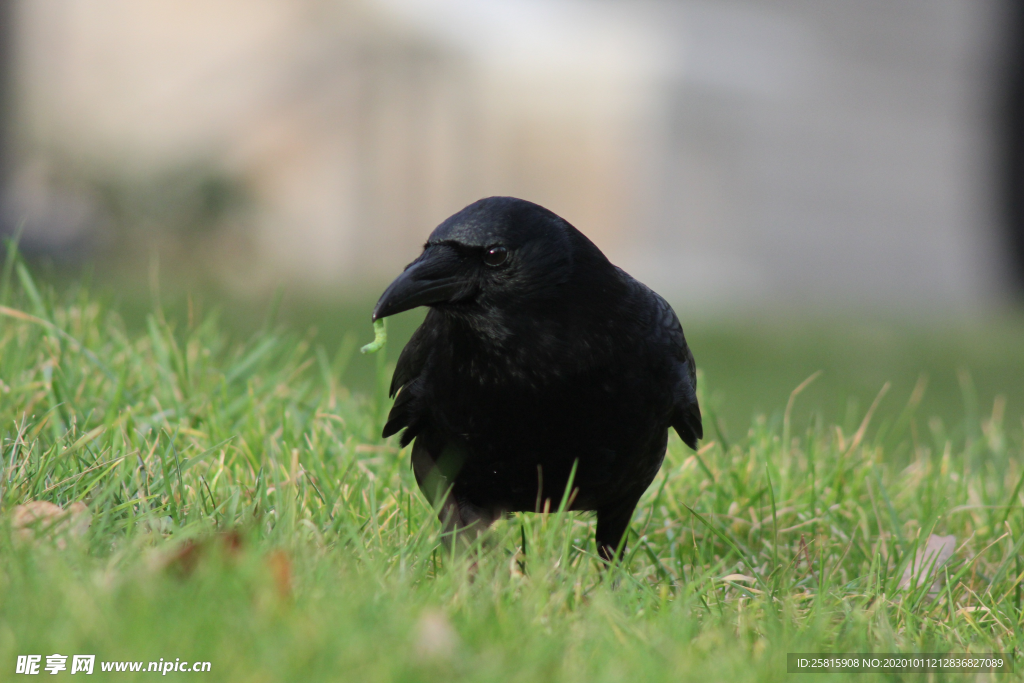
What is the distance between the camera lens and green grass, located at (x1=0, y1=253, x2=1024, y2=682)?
5.69 feet

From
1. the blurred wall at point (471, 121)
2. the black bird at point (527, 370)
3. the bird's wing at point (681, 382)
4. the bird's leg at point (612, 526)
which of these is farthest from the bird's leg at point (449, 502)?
the blurred wall at point (471, 121)

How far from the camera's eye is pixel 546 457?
8.82 feet

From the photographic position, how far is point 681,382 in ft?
9.68

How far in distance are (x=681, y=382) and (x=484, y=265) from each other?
0.67 metres

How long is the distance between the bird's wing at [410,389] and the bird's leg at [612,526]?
566 mm

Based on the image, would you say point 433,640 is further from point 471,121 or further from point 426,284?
point 471,121

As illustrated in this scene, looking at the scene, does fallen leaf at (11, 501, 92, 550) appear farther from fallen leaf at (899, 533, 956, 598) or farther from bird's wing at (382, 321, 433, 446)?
fallen leaf at (899, 533, 956, 598)

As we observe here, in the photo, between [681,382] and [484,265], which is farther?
[681,382]

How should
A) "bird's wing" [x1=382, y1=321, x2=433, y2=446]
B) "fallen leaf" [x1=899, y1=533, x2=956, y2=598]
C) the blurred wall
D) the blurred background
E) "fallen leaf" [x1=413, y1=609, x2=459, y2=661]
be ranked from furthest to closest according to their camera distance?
the blurred wall < the blurred background < "bird's wing" [x1=382, y1=321, x2=433, y2=446] < "fallen leaf" [x1=899, y1=533, x2=956, y2=598] < "fallen leaf" [x1=413, y1=609, x2=459, y2=661]

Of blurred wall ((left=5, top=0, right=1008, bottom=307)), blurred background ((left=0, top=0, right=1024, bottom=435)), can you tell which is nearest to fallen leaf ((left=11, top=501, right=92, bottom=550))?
blurred background ((left=0, top=0, right=1024, bottom=435))

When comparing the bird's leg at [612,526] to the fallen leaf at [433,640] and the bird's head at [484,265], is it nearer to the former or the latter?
the bird's head at [484,265]

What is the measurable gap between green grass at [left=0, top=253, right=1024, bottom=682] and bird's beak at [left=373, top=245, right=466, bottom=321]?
0.50 m

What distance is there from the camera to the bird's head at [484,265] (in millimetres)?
2594

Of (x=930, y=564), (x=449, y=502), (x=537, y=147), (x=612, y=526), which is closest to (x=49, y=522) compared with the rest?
(x=449, y=502)
